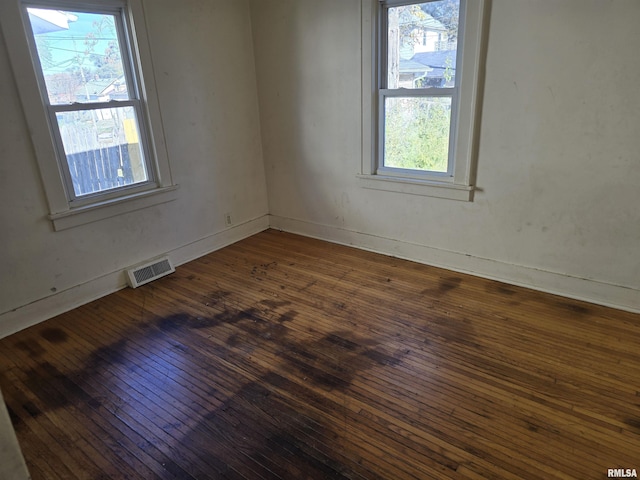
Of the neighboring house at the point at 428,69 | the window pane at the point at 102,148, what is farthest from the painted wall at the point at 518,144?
the window pane at the point at 102,148

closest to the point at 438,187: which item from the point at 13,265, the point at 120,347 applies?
the point at 120,347

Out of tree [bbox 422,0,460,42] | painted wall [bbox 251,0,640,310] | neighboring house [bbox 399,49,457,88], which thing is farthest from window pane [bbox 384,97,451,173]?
tree [bbox 422,0,460,42]

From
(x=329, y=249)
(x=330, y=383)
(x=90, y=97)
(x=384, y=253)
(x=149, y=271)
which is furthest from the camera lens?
(x=329, y=249)

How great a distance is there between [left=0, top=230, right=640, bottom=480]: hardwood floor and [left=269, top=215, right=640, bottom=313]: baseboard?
0.11m

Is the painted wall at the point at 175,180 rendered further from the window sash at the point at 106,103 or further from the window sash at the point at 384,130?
the window sash at the point at 384,130

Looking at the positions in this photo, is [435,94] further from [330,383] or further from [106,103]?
[106,103]

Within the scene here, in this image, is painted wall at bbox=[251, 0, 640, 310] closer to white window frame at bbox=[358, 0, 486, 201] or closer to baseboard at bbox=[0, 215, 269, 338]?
white window frame at bbox=[358, 0, 486, 201]

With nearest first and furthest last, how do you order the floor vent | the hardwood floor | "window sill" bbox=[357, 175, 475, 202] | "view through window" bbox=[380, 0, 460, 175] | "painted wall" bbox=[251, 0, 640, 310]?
the hardwood floor < "painted wall" bbox=[251, 0, 640, 310] < "view through window" bbox=[380, 0, 460, 175] < "window sill" bbox=[357, 175, 475, 202] < the floor vent

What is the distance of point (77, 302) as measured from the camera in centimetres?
346

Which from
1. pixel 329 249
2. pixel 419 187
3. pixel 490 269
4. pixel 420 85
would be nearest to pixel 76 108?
pixel 329 249

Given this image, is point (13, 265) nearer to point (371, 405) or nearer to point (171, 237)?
point (171, 237)

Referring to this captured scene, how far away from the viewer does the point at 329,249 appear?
4398 mm

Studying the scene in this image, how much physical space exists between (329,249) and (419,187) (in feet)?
3.82

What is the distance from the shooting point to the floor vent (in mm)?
3730
